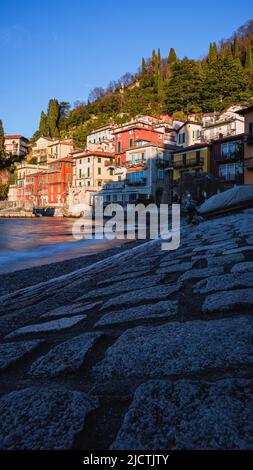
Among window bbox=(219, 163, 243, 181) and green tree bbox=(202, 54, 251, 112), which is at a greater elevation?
green tree bbox=(202, 54, 251, 112)

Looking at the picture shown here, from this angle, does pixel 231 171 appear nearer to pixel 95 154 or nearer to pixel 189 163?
pixel 189 163

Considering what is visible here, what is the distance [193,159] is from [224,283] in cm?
3668

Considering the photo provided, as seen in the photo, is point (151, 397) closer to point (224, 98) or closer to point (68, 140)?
point (224, 98)

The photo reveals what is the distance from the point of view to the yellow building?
3653 centimetres

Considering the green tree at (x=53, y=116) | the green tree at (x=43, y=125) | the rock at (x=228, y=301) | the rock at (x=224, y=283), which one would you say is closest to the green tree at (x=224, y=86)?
the green tree at (x=53, y=116)

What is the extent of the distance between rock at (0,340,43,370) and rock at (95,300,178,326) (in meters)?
0.48

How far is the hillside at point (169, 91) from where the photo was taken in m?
51.8

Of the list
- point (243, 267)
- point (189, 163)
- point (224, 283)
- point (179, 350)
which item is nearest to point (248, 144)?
point (189, 163)

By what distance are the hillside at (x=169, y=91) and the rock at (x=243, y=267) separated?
53227 mm

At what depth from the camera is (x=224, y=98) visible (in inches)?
2035

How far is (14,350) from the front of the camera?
1.92 meters

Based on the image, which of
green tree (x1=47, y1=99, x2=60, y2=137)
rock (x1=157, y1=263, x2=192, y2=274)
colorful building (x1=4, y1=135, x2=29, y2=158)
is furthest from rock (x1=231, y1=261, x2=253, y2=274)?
colorful building (x1=4, y1=135, x2=29, y2=158)

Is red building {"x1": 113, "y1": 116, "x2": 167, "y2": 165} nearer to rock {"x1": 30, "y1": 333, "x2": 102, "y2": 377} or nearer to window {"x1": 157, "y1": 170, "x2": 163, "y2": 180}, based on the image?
window {"x1": 157, "y1": 170, "x2": 163, "y2": 180}

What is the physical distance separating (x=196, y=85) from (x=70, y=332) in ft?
194
